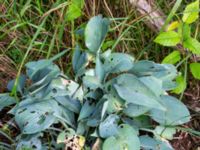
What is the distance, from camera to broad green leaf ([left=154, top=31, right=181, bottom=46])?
1854 millimetres

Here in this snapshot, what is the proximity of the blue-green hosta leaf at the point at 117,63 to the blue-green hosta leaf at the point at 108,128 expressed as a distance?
18 cm

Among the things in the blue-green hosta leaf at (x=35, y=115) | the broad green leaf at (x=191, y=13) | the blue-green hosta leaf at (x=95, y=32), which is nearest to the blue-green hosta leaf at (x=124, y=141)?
the blue-green hosta leaf at (x=35, y=115)

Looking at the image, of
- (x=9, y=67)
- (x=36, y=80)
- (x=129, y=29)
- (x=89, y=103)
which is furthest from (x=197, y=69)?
(x=9, y=67)

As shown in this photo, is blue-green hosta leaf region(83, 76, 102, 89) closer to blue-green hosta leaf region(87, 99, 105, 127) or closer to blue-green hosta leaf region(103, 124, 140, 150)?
blue-green hosta leaf region(87, 99, 105, 127)

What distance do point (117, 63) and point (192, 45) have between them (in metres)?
0.32

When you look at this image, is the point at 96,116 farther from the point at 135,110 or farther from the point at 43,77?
the point at 43,77

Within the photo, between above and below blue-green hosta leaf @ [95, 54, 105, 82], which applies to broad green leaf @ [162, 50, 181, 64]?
below

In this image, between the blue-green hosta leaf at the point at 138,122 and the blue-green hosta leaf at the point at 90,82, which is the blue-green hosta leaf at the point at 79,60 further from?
the blue-green hosta leaf at the point at 138,122

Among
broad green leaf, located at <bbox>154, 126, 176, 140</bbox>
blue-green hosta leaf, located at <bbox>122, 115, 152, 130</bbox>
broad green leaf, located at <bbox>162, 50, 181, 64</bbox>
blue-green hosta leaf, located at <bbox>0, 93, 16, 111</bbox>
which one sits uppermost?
broad green leaf, located at <bbox>162, 50, 181, 64</bbox>

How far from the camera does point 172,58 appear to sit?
1.91m

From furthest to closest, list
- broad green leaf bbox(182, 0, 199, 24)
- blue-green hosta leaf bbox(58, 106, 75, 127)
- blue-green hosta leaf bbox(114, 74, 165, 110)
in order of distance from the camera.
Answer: broad green leaf bbox(182, 0, 199, 24) < blue-green hosta leaf bbox(58, 106, 75, 127) < blue-green hosta leaf bbox(114, 74, 165, 110)

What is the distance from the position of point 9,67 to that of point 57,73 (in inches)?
14.2

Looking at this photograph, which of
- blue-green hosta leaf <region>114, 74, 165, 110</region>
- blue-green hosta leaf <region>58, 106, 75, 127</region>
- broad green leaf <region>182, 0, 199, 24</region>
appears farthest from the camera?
broad green leaf <region>182, 0, 199, 24</region>

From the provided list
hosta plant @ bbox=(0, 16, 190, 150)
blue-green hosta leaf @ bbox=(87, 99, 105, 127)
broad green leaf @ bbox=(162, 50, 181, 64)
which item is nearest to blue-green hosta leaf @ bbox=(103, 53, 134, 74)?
hosta plant @ bbox=(0, 16, 190, 150)
